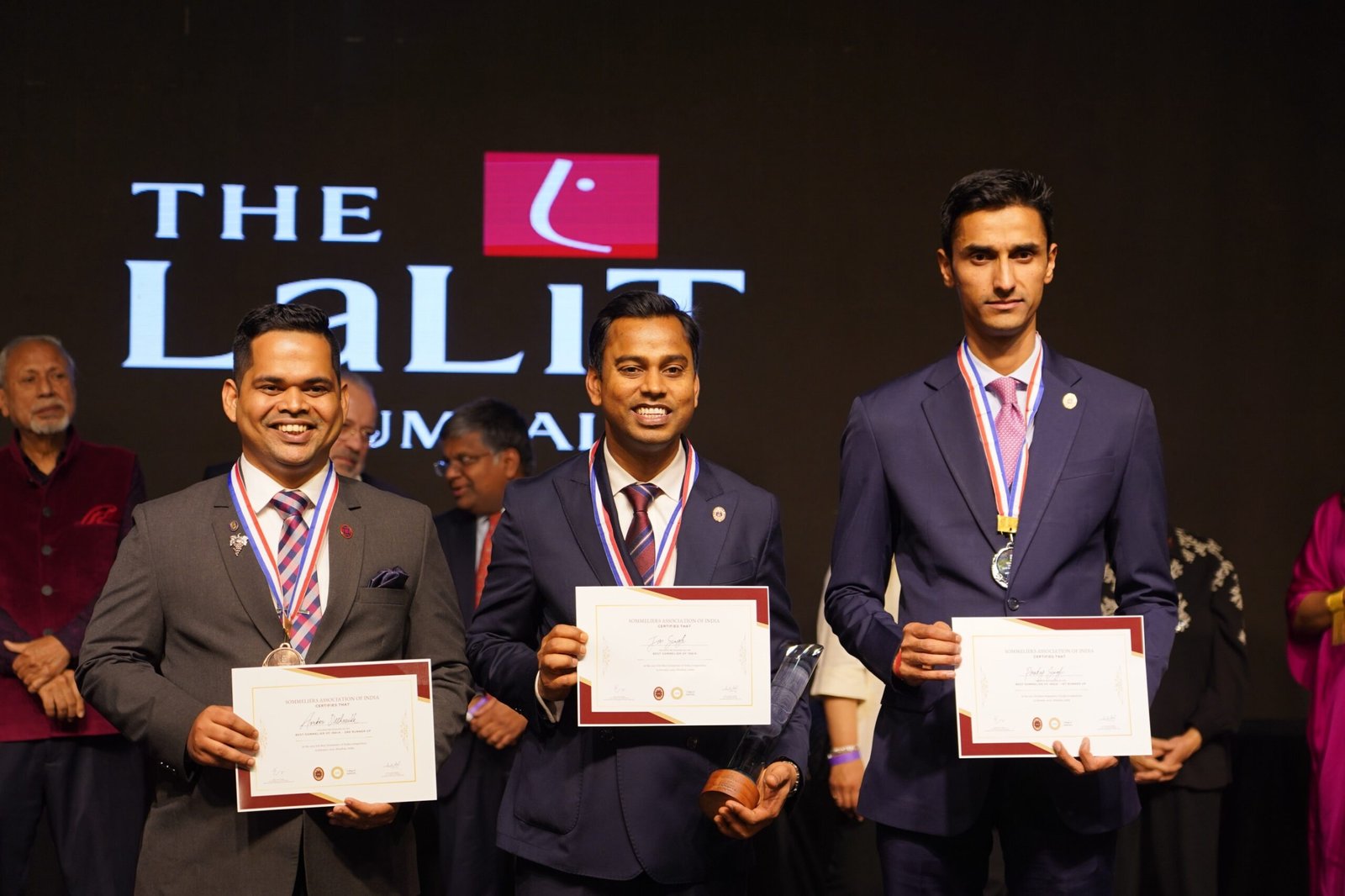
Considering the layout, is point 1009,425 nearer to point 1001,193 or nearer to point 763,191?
point 1001,193

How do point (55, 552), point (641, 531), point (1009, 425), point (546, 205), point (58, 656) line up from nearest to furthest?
point (1009, 425), point (641, 531), point (58, 656), point (55, 552), point (546, 205)

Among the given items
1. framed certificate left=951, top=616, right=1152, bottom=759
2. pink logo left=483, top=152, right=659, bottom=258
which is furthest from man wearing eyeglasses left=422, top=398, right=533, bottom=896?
framed certificate left=951, top=616, right=1152, bottom=759

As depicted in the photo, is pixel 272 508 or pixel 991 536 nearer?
pixel 991 536

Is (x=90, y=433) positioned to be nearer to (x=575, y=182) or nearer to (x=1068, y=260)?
(x=575, y=182)

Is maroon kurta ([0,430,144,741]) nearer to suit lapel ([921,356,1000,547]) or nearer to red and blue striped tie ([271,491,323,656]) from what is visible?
red and blue striped tie ([271,491,323,656])

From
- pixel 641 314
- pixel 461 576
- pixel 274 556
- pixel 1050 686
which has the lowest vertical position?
pixel 1050 686

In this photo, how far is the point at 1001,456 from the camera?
8.09ft

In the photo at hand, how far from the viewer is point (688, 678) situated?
241cm

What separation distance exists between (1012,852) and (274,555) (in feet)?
4.67

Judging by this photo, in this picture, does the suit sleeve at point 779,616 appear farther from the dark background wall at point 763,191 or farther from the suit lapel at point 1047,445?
the dark background wall at point 763,191

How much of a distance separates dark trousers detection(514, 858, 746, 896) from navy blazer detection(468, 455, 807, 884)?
25 mm

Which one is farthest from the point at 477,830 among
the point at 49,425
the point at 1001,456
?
the point at 1001,456

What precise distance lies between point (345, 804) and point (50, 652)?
7.07 feet

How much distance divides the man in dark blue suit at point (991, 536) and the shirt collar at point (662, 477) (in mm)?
325
